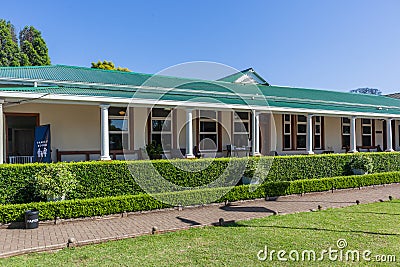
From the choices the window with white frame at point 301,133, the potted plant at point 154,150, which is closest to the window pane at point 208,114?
the potted plant at point 154,150

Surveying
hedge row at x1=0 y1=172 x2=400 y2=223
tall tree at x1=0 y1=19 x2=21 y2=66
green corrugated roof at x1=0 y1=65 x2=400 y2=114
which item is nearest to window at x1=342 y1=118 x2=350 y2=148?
green corrugated roof at x1=0 y1=65 x2=400 y2=114

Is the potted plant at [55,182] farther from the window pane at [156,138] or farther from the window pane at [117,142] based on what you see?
the window pane at [156,138]

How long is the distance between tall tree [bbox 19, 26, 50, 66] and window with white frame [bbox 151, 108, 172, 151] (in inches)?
1053

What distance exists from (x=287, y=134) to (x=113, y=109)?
969 cm

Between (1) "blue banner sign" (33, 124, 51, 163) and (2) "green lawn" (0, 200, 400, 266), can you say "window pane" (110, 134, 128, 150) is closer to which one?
(1) "blue banner sign" (33, 124, 51, 163)

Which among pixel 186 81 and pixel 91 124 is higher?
pixel 186 81

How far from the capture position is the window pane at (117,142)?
46.6 feet

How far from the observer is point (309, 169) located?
45.3 ft

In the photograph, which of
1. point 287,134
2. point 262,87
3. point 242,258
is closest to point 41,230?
point 242,258

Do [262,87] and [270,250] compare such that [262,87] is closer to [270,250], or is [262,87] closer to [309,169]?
[309,169]

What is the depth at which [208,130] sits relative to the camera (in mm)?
16719

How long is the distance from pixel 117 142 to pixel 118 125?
708 mm

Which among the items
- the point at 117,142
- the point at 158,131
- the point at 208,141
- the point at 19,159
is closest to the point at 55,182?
→ the point at 19,159

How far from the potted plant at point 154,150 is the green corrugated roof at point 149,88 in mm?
2191
